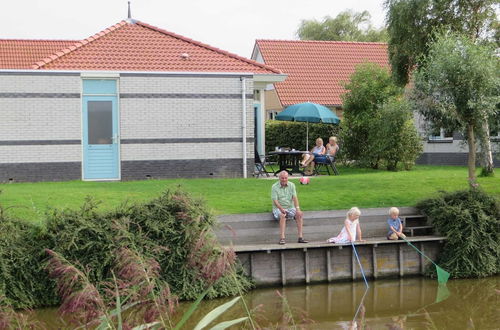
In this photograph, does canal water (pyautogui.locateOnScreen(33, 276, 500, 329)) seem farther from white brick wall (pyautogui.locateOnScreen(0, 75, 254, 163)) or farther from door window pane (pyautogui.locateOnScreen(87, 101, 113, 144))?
door window pane (pyautogui.locateOnScreen(87, 101, 113, 144))

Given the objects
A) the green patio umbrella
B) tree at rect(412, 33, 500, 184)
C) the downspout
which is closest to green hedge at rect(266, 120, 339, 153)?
the green patio umbrella

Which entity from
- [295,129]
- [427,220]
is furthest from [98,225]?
[295,129]

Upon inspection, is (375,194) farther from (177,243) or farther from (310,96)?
(310,96)

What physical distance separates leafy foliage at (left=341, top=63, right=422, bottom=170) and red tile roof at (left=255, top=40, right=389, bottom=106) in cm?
705

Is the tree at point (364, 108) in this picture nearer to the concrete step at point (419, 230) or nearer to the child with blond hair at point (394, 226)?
the concrete step at point (419, 230)

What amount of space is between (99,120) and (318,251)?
9045mm

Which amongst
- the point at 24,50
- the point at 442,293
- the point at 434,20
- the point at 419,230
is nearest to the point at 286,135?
the point at 434,20

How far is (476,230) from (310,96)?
20038 mm

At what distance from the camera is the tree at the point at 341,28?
181 ft

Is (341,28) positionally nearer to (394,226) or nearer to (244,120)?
(244,120)

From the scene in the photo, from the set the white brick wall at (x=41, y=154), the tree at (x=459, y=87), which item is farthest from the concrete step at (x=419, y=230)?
the white brick wall at (x=41, y=154)

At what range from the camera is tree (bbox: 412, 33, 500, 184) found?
16.7 m

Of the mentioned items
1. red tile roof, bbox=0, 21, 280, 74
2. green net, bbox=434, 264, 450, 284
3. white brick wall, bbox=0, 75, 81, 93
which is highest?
red tile roof, bbox=0, 21, 280, 74

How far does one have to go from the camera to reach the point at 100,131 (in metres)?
20.9
